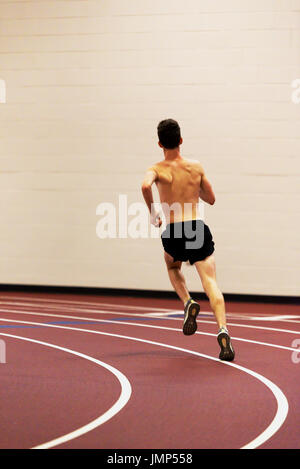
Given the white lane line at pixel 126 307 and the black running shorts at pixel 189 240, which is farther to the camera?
the white lane line at pixel 126 307

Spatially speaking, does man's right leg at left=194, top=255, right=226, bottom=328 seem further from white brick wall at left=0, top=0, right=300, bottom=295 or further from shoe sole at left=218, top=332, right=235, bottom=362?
white brick wall at left=0, top=0, right=300, bottom=295

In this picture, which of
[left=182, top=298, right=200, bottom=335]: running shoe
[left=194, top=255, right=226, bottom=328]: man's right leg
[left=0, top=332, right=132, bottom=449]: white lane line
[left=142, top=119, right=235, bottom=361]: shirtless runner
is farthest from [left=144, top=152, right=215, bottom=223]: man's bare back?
[left=0, top=332, right=132, bottom=449]: white lane line

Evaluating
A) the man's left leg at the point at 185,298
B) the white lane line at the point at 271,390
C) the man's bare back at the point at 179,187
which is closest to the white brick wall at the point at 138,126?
the white lane line at the point at 271,390

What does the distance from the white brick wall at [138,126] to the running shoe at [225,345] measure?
5.16 meters

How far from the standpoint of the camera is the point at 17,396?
18.2 feet

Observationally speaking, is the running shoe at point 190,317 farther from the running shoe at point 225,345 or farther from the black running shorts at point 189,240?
the black running shorts at point 189,240

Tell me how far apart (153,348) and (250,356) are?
95cm

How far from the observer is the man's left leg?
22.8ft

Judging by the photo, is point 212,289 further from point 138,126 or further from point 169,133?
point 138,126

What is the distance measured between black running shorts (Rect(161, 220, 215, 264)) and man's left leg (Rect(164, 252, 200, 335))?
0.17 meters

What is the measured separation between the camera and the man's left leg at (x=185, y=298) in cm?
696

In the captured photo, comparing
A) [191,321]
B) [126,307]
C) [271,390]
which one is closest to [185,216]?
[191,321]

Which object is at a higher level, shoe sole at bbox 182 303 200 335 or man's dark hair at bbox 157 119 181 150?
man's dark hair at bbox 157 119 181 150
